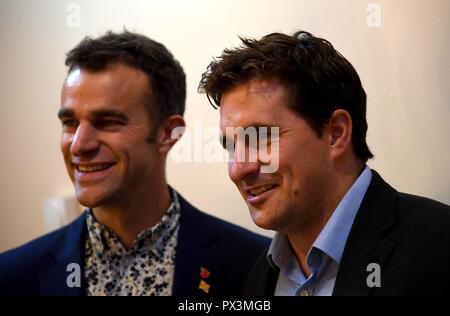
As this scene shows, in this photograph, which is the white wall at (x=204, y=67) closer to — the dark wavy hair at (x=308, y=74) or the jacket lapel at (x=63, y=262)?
the dark wavy hair at (x=308, y=74)

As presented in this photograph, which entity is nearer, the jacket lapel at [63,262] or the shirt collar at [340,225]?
the shirt collar at [340,225]

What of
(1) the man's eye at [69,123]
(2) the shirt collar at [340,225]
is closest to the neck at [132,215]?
(1) the man's eye at [69,123]

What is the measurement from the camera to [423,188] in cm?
90

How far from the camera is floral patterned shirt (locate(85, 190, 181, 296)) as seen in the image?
111 centimetres

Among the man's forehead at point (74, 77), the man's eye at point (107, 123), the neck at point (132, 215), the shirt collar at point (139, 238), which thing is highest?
the man's forehead at point (74, 77)

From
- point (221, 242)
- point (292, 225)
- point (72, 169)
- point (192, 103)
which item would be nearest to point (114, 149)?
point (72, 169)

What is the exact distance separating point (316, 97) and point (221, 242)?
49cm

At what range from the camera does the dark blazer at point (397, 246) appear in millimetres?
715

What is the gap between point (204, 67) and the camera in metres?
1.10

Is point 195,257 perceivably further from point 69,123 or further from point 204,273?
point 69,123

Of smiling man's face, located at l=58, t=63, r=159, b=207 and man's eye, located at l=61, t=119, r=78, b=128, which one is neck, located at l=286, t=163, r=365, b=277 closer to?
smiling man's face, located at l=58, t=63, r=159, b=207

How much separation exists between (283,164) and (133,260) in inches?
19.7

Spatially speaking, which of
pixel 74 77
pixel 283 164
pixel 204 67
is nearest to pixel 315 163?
pixel 283 164
